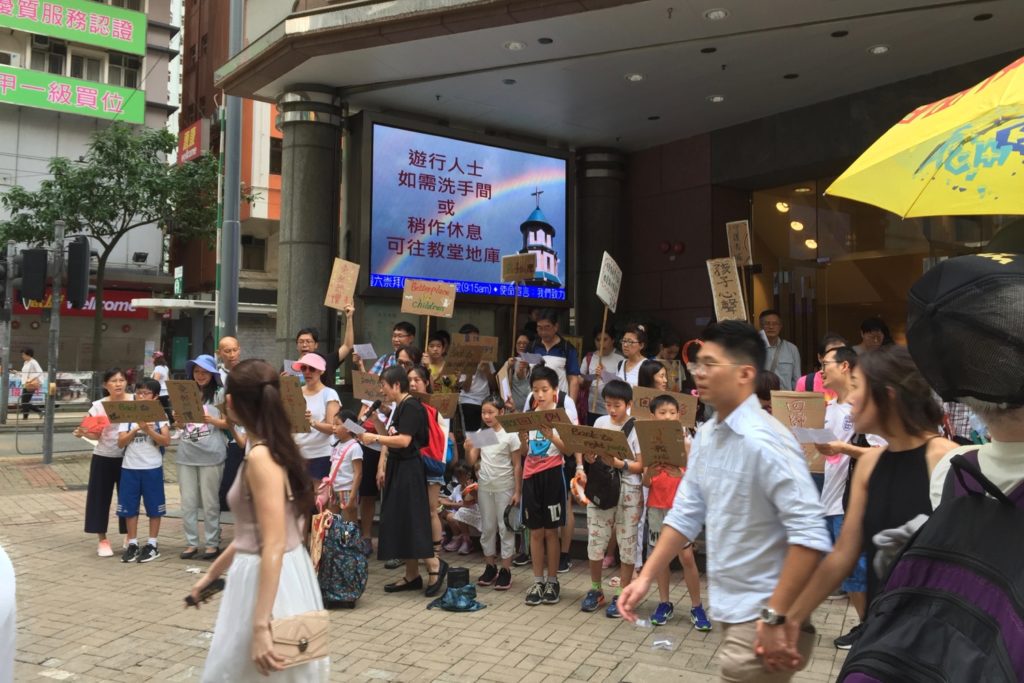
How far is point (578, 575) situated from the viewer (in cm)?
728

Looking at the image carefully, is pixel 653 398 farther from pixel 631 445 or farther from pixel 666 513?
pixel 666 513

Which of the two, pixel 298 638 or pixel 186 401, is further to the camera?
pixel 186 401

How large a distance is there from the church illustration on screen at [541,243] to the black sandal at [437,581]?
6.30 meters

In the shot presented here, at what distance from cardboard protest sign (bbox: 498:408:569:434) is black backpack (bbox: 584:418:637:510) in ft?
1.60

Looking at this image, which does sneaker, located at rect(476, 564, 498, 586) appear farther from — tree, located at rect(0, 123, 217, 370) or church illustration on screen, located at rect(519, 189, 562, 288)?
tree, located at rect(0, 123, 217, 370)

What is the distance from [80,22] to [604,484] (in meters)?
34.5

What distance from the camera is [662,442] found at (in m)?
5.62

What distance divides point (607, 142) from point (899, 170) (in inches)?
390

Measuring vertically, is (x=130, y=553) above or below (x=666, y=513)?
below

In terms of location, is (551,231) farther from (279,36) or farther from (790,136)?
(279,36)

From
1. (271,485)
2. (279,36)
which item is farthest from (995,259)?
(279,36)

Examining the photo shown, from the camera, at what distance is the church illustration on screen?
40.7 ft

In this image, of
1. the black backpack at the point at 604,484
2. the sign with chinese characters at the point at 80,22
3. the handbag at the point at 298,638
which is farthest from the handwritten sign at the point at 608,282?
the sign with chinese characters at the point at 80,22

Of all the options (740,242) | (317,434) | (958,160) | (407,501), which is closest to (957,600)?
(958,160)
